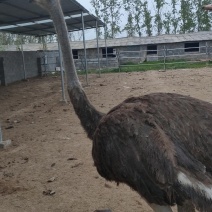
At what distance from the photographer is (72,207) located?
2961 millimetres

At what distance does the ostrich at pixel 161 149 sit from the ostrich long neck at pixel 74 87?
453mm

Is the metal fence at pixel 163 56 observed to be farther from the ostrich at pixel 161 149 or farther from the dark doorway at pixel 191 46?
the ostrich at pixel 161 149

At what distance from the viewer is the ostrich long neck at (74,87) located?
2.72 metres

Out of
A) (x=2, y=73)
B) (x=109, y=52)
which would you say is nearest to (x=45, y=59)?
(x=109, y=52)

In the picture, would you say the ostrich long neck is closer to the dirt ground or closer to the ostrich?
Answer: the ostrich

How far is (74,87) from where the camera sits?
297cm

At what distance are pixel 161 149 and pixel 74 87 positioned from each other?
4.36ft

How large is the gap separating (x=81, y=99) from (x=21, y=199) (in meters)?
1.09

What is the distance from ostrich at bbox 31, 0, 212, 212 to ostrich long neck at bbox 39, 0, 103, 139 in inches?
17.8

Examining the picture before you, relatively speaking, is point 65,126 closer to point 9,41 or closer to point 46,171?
point 46,171

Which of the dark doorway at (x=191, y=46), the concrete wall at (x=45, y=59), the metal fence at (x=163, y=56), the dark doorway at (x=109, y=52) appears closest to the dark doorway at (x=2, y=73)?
the concrete wall at (x=45, y=59)

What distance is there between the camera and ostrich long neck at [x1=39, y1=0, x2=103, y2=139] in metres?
2.72

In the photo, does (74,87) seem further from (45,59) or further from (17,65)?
(45,59)

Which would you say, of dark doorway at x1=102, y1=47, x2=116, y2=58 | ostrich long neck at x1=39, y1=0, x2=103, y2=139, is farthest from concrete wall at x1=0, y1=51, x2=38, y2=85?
ostrich long neck at x1=39, y1=0, x2=103, y2=139
